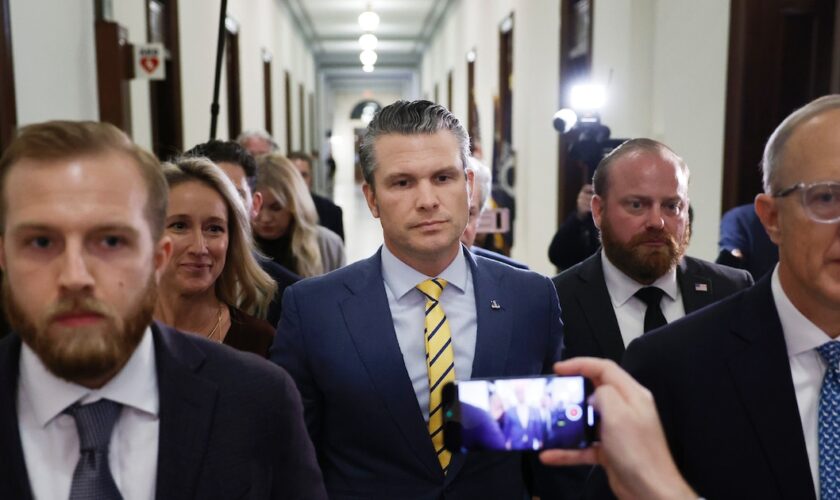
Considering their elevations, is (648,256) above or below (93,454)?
above

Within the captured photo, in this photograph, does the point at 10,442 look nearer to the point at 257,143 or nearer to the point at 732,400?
the point at 732,400

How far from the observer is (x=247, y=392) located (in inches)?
53.2

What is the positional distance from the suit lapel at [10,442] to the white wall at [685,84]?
3872 mm

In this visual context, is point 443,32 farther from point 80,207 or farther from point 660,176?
point 80,207

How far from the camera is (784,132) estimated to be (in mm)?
1386

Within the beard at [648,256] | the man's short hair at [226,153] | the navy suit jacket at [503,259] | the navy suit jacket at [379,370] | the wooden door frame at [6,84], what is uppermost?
the wooden door frame at [6,84]

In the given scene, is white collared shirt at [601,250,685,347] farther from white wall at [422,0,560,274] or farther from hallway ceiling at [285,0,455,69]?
hallway ceiling at [285,0,455,69]

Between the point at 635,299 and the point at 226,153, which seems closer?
the point at 635,299

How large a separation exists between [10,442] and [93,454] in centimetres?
12

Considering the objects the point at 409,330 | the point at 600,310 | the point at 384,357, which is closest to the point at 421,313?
the point at 409,330

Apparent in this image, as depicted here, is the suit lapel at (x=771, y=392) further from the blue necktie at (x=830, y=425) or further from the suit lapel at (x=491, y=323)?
the suit lapel at (x=491, y=323)

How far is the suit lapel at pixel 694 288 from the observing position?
2447mm

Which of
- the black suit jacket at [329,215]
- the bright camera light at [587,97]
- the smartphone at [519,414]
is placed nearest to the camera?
the smartphone at [519,414]

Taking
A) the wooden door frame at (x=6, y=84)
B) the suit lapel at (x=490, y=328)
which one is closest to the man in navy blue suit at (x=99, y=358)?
the suit lapel at (x=490, y=328)
